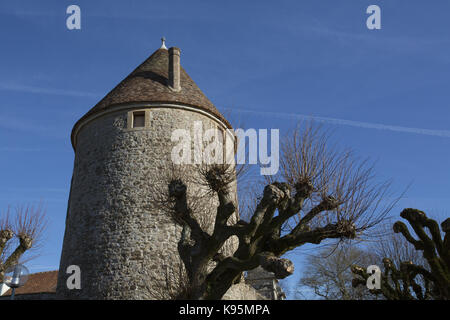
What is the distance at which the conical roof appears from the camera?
1470 cm

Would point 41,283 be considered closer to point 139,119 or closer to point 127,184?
point 127,184

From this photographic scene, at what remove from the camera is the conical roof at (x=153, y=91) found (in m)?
14.7

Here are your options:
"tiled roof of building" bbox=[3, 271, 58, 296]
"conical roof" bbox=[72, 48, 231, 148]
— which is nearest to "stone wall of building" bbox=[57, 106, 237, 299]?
"conical roof" bbox=[72, 48, 231, 148]

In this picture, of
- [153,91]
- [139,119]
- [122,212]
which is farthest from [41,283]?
[153,91]

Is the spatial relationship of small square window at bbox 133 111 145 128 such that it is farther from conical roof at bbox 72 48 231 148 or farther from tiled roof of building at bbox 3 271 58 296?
tiled roof of building at bbox 3 271 58 296

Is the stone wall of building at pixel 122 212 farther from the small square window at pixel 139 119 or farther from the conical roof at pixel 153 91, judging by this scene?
the conical roof at pixel 153 91

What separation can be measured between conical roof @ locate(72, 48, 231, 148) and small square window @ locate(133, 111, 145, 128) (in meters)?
0.42

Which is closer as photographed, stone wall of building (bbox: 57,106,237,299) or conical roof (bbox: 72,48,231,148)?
stone wall of building (bbox: 57,106,237,299)

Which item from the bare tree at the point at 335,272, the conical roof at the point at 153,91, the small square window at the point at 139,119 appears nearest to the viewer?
the small square window at the point at 139,119

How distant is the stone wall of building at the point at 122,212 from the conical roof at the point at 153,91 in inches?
15.4

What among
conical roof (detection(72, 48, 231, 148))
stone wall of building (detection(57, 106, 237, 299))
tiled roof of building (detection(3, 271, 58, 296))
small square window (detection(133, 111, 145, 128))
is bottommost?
tiled roof of building (detection(3, 271, 58, 296))

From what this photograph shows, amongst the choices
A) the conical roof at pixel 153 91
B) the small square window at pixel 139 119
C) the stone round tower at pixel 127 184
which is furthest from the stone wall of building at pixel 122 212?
the conical roof at pixel 153 91
